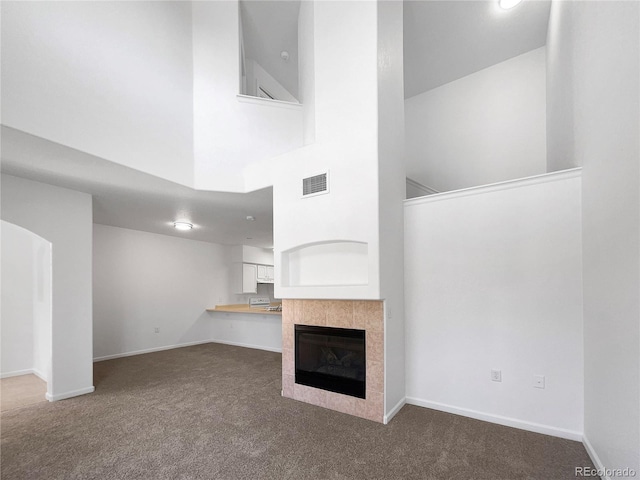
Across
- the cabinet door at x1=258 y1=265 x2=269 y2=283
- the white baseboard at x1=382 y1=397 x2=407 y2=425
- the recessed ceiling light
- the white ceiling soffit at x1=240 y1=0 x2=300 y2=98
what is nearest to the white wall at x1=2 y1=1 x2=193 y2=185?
the white ceiling soffit at x1=240 y1=0 x2=300 y2=98

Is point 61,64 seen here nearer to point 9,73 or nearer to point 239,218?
point 9,73

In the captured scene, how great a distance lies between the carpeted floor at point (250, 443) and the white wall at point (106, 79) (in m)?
2.56

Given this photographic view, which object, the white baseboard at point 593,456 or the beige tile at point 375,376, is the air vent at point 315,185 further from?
the white baseboard at point 593,456

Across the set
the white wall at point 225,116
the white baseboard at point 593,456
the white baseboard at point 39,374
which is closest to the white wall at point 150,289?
the white baseboard at point 39,374

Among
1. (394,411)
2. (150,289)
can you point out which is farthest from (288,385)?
(150,289)

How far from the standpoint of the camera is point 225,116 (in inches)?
154

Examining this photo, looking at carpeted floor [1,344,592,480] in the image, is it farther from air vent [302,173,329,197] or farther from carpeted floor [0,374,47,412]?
air vent [302,173,329,197]

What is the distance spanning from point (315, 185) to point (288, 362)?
2068mm

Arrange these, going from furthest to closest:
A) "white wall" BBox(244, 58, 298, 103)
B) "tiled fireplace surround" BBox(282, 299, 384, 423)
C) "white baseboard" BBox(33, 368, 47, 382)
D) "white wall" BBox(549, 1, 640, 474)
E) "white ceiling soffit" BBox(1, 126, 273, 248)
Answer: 1. "white wall" BBox(244, 58, 298, 103)
2. "white baseboard" BBox(33, 368, 47, 382)
3. "tiled fireplace surround" BBox(282, 299, 384, 423)
4. "white ceiling soffit" BBox(1, 126, 273, 248)
5. "white wall" BBox(549, 1, 640, 474)

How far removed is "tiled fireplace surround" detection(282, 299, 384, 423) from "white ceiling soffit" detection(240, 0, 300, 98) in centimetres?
406

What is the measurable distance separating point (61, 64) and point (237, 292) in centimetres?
643

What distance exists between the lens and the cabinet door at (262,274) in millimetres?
9018

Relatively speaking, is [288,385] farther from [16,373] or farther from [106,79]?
[16,373]

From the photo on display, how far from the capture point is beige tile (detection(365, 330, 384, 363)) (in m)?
2.97
